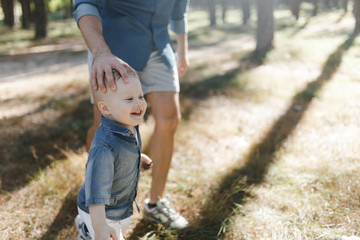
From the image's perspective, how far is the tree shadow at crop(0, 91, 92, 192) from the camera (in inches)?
122

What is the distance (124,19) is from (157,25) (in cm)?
25

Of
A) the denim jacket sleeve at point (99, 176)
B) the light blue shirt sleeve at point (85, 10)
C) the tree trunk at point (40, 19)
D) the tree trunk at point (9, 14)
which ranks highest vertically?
the light blue shirt sleeve at point (85, 10)

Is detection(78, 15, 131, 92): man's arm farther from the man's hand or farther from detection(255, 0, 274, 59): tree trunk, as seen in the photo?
detection(255, 0, 274, 59): tree trunk

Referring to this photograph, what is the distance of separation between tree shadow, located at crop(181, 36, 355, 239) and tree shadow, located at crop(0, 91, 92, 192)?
65.1 inches

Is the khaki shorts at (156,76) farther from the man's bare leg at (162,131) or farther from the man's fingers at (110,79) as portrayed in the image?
the man's fingers at (110,79)

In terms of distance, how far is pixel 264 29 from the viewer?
7727mm

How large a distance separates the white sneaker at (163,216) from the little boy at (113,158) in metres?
0.63

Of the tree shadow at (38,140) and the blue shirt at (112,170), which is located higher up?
the blue shirt at (112,170)

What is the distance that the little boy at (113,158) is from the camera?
4.81ft

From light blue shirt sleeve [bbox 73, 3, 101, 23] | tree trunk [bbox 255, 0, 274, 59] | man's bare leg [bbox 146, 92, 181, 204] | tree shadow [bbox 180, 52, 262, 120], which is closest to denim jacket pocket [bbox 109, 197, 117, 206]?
man's bare leg [bbox 146, 92, 181, 204]

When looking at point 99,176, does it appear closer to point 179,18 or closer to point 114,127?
point 114,127

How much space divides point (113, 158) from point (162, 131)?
2.62 ft

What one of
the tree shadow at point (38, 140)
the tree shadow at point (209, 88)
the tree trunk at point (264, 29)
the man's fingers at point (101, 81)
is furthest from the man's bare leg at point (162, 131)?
the tree trunk at point (264, 29)

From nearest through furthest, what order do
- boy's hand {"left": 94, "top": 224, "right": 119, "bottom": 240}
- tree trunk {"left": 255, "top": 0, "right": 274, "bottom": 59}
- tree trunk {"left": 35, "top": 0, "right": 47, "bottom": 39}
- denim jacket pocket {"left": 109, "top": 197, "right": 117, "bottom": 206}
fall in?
boy's hand {"left": 94, "top": 224, "right": 119, "bottom": 240} → denim jacket pocket {"left": 109, "top": 197, "right": 117, "bottom": 206} → tree trunk {"left": 255, "top": 0, "right": 274, "bottom": 59} → tree trunk {"left": 35, "top": 0, "right": 47, "bottom": 39}
